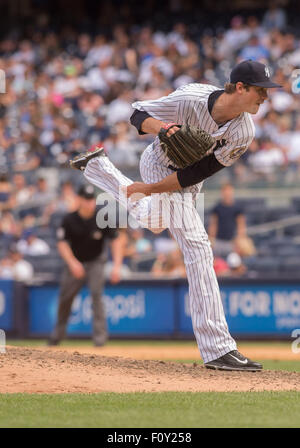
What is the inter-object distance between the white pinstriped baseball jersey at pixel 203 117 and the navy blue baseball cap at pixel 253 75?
28cm

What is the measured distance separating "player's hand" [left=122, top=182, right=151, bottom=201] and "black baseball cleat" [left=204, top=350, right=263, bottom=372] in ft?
4.34

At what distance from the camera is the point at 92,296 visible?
36.6 ft

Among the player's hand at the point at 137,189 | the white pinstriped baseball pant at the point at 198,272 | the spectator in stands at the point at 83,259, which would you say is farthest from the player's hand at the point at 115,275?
the white pinstriped baseball pant at the point at 198,272

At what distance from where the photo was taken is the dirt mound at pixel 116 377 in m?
5.73

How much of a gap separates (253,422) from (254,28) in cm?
1496

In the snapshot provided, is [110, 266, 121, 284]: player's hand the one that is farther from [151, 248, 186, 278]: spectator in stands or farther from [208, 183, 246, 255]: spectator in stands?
[208, 183, 246, 255]: spectator in stands

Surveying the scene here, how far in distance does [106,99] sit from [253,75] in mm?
12751

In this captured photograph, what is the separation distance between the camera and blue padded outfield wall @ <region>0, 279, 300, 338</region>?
480 inches

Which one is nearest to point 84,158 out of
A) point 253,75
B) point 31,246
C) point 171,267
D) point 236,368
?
point 253,75

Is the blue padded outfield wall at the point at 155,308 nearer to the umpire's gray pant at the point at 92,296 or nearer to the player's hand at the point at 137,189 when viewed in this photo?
the umpire's gray pant at the point at 92,296

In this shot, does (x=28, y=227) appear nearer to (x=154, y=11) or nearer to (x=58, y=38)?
(x=58, y=38)

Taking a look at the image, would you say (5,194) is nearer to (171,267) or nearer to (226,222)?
(171,267)

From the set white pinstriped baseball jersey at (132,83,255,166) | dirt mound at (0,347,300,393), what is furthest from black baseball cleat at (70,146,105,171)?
dirt mound at (0,347,300,393)

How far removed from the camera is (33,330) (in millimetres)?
13125
